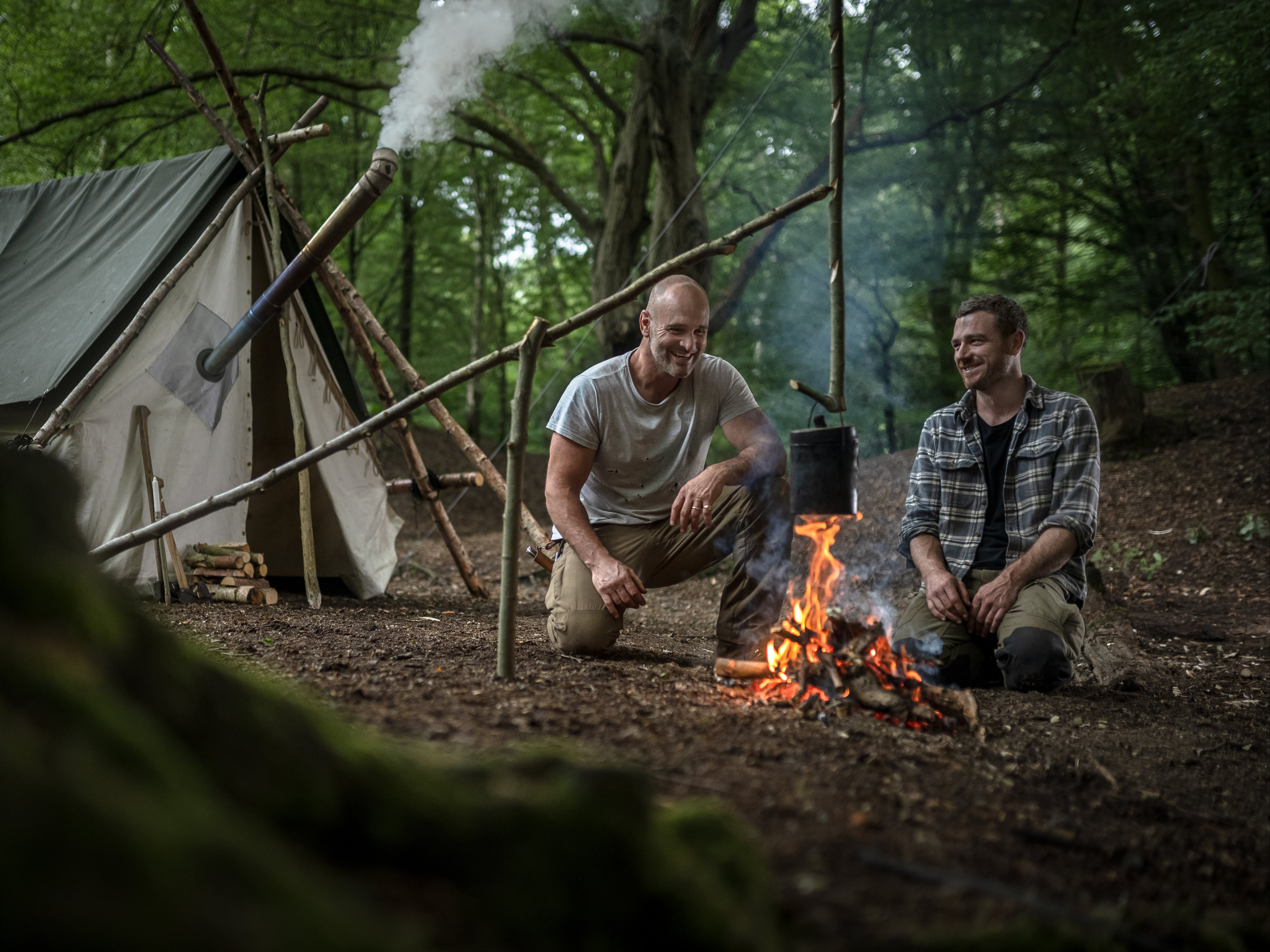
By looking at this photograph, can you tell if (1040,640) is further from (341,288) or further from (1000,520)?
(341,288)

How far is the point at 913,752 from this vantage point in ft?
7.79

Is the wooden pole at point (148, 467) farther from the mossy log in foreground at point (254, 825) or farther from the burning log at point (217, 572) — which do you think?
the mossy log in foreground at point (254, 825)

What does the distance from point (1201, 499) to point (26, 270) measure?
362 inches

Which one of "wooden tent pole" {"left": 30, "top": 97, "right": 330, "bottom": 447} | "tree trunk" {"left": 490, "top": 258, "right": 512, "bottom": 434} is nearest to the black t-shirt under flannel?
"wooden tent pole" {"left": 30, "top": 97, "right": 330, "bottom": 447}

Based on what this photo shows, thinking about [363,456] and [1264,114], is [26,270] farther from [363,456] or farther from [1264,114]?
[1264,114]

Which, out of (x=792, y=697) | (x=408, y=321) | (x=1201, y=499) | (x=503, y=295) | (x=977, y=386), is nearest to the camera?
(x=792, y=697)

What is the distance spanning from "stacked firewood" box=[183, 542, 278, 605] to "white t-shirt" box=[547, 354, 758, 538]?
2319 mm

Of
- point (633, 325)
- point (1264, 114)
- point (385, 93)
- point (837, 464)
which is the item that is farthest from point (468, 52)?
point (1264, 114)

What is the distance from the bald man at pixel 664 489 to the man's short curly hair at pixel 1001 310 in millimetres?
1031

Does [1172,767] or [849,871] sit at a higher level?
[849,871]

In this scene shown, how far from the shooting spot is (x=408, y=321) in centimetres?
1480

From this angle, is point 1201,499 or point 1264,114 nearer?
point 1201,499

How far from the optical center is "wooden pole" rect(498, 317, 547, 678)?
8.89ft

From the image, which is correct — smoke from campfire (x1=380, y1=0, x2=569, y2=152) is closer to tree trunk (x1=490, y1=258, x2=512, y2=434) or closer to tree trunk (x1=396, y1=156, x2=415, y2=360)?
tree trunk (x1=396, y1=156, x2=415, y2=360)
